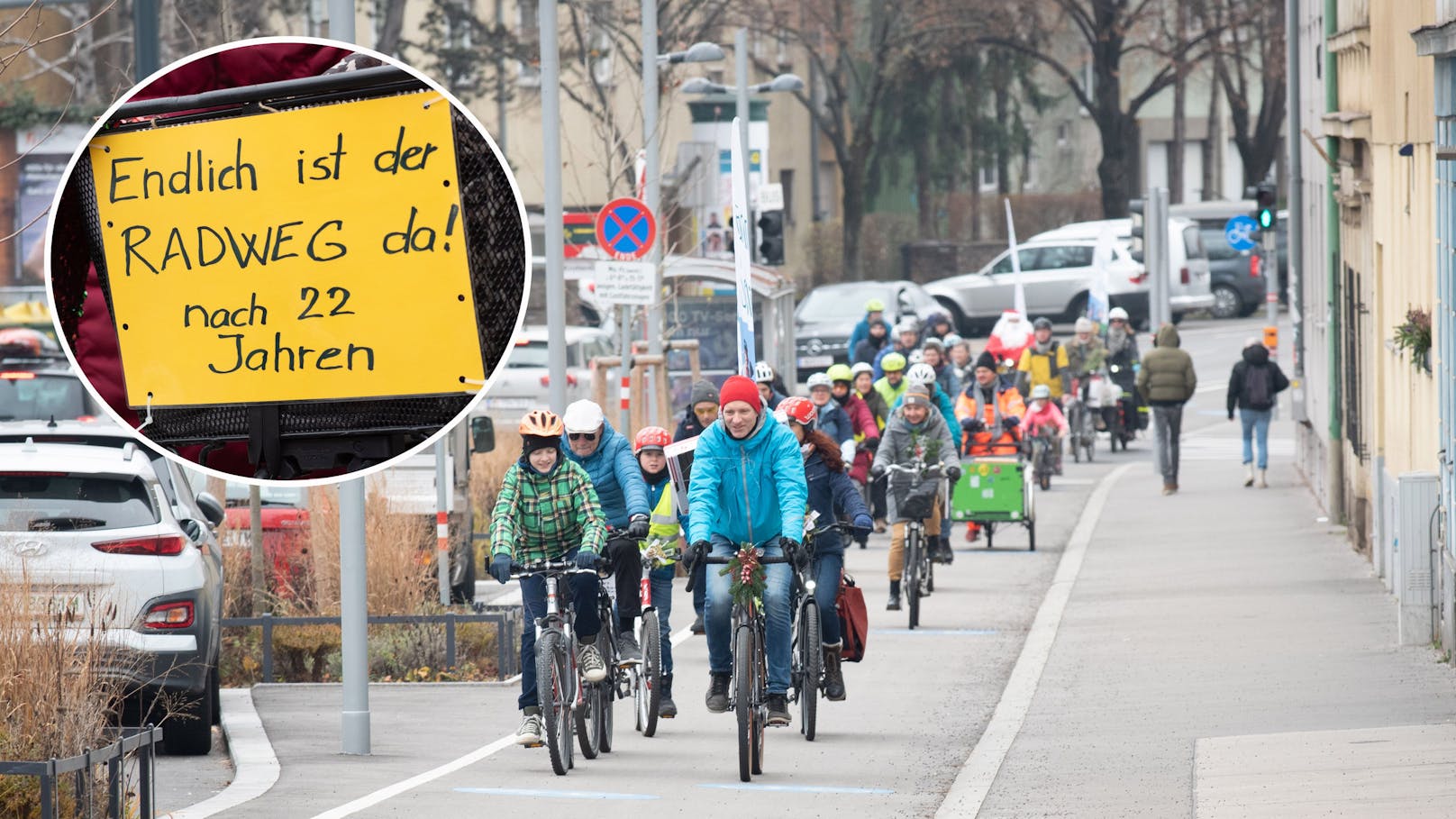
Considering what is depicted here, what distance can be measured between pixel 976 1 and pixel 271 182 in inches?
1985

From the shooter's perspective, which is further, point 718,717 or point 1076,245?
point 1076,245

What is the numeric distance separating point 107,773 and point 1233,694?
249 inches

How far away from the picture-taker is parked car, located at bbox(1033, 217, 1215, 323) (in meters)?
46.6

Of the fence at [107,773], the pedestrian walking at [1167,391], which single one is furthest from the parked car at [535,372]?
the fence at [107,773]

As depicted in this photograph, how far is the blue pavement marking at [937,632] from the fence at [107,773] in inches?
323

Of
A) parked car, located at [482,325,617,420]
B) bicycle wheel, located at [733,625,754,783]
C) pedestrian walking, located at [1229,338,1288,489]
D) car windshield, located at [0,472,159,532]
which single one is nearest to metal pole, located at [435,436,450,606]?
car windshield, located at [0,472,159,532]

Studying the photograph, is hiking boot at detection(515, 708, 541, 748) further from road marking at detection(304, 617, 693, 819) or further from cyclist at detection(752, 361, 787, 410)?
cyclist at detection(752, 361, 787, 410)

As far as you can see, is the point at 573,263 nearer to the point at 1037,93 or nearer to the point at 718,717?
the point at 718,717

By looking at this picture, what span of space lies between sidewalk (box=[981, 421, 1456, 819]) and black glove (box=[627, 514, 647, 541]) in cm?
191

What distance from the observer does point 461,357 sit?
3.76m

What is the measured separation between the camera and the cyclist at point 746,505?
32.8 ft

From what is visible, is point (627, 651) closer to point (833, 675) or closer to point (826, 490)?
point (833, 675)

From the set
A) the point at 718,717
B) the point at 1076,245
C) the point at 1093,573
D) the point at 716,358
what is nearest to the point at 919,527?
the point at 1093,573

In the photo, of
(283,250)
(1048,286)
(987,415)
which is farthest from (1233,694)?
(1048,286)
